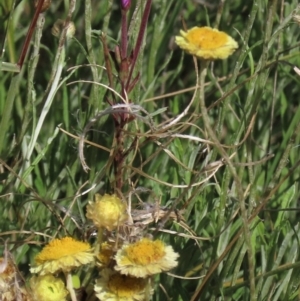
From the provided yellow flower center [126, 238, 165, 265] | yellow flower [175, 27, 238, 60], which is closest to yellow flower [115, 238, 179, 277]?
yellow flower center [126, 238, 165, 265]

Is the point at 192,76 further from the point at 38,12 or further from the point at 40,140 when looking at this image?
the point at 38,12

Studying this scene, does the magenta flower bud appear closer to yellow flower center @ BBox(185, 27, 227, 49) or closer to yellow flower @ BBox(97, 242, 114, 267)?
yellow flower center @ BBox(185, 27, 227, 49)

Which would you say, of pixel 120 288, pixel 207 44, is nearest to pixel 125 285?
pixel 120 288

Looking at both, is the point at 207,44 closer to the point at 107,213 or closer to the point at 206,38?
the point at 206,38

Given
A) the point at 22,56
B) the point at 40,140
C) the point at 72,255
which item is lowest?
the point at 40,140

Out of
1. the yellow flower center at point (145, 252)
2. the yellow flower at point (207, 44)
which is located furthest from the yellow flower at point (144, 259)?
the yellow flower at point (207, 44)

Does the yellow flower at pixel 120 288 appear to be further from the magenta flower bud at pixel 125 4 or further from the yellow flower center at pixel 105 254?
the magenta flower bud at pixel 125 4

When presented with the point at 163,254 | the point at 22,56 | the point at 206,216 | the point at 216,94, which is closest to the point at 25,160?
the point at 22,56
